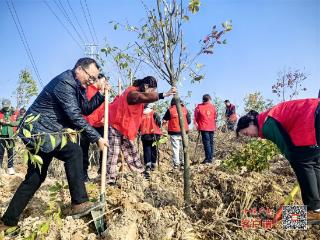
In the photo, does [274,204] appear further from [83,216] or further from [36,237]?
[36,237]

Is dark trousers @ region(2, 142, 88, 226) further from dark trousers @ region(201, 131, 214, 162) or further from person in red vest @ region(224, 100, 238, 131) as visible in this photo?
person in red vest @ region(224, 100, 238, 131)

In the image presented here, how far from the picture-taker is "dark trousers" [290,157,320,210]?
3.57 metres

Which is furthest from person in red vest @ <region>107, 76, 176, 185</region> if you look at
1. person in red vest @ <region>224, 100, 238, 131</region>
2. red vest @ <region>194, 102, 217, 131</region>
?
person in red vest @ <region>224, 100, 238, 131</region>

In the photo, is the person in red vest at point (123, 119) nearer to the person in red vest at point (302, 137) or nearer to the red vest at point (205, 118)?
the person in red vest at point (302, 137)

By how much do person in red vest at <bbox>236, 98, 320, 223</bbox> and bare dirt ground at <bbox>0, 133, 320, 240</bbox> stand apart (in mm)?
413

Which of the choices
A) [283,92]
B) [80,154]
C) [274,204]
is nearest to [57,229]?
[80,154]

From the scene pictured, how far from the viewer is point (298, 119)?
3.66 m

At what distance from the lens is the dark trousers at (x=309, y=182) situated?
3570 mm

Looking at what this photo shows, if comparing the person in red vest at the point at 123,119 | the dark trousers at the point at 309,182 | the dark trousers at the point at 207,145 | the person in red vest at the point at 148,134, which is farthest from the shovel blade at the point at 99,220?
the dark trousers at the point at 207,145

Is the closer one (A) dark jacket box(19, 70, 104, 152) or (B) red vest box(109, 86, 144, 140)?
(A) dark jacket box(19, 70, 104, 152)

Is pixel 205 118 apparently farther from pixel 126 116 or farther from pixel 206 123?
pixel 126 116

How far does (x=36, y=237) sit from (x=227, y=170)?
326 centimetres

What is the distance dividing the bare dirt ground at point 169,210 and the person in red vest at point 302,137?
1.36 feet

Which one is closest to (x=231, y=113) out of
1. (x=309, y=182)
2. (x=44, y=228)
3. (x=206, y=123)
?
(x=206, y=123)
